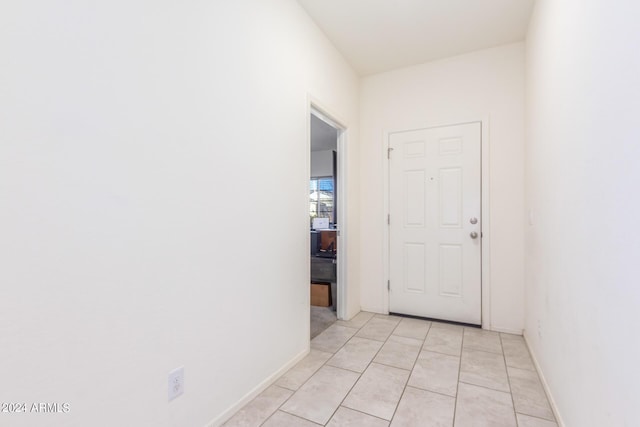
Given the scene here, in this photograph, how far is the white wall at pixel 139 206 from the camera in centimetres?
92

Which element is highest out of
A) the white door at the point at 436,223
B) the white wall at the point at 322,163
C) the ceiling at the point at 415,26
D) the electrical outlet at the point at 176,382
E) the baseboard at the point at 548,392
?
the ceiling at the point at 415,26

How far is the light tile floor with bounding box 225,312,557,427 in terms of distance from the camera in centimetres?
162

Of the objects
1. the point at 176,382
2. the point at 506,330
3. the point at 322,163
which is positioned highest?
the point at 322,163

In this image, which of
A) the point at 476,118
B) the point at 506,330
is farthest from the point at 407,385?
the point at 476,118

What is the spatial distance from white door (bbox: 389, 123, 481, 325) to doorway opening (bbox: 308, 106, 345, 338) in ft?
1.91

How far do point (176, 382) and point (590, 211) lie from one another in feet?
6.03

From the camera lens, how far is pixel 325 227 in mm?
4516

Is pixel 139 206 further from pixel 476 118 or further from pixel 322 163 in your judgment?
pixel 322 163

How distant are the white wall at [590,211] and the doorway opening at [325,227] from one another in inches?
65.5

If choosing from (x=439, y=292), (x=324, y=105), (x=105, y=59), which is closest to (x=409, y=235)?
(x=439, y=292)

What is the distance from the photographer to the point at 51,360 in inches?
37.9

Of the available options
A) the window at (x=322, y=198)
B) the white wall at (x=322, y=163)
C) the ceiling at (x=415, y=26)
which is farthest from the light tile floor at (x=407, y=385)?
the white wall at (x=322, y=163)

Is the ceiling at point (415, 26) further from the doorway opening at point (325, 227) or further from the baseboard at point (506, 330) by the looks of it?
the baseboard at point (506, 330)

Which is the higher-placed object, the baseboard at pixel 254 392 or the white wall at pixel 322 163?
the white wall at pixel 322 163
